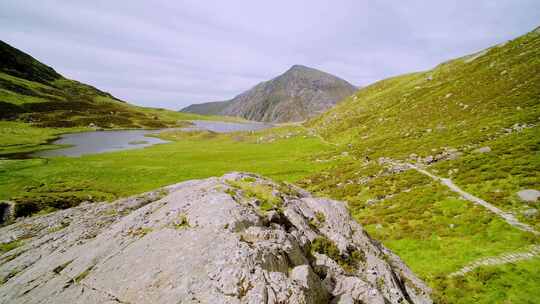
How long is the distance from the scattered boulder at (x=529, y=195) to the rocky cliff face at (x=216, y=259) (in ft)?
54.5

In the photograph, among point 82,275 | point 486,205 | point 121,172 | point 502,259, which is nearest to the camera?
point 82,275

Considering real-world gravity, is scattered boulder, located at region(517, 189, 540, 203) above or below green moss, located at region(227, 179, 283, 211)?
below

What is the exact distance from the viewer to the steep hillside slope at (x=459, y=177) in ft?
57.1

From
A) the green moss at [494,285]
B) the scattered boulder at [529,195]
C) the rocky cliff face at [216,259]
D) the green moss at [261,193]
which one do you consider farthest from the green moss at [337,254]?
the scattered boulder at [529,195]

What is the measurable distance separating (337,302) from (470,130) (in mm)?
47199

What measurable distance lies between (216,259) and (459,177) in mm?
32876

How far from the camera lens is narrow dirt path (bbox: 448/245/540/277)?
635 inches

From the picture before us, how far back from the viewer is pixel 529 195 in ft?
70.7

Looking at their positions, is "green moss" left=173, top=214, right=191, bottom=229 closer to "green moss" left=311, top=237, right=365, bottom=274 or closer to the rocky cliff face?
the rocky cliff face

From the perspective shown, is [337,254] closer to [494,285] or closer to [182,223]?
[182,223]

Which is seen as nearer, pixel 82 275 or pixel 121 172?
pixel 82 275

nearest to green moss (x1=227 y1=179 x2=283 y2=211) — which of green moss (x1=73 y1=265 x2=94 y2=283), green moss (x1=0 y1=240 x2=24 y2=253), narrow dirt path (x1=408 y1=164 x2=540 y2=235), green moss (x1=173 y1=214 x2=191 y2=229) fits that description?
green moss (x1=173 y1=214 x2=191 y2=229)

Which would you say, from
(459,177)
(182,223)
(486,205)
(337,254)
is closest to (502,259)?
(486,205)

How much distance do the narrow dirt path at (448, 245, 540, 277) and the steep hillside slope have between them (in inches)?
12.9
